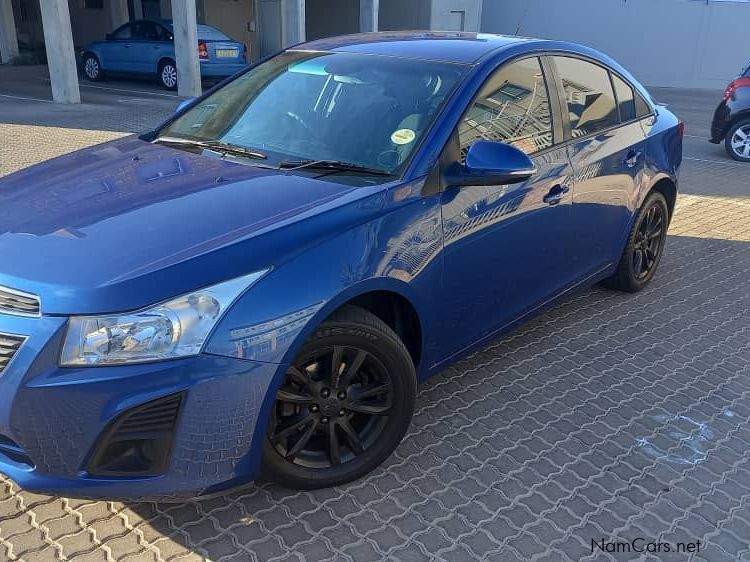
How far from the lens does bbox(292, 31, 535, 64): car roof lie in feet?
11.4

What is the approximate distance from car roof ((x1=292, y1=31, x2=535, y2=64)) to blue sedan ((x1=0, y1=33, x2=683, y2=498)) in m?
0.02

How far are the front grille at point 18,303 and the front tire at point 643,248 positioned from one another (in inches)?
147

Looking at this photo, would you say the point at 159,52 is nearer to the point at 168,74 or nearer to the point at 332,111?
the point at 168,74

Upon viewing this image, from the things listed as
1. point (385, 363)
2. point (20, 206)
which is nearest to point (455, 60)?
point (385, 363)

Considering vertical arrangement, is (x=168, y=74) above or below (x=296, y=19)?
below

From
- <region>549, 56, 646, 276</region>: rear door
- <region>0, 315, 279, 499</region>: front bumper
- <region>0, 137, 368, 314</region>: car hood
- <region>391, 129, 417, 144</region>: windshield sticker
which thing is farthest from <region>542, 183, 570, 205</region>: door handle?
<region>0, 315, 279, 499</region>: front bumper

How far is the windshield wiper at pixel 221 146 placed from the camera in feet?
10.5

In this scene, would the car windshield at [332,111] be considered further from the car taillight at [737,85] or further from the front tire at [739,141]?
the front tire at [739,141]

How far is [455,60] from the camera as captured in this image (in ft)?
11.1

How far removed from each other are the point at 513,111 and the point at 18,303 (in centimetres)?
241

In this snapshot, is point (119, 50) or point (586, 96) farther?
point (119, 50)

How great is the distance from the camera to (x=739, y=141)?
1053 centimetres

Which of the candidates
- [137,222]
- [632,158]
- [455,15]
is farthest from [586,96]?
[455,15]

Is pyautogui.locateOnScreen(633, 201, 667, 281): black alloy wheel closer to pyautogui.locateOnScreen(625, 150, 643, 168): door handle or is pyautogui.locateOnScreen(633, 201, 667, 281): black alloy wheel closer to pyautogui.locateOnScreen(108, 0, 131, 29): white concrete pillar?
pyautogui.locateOnScreen(625, 150, 643, 168): door handle
